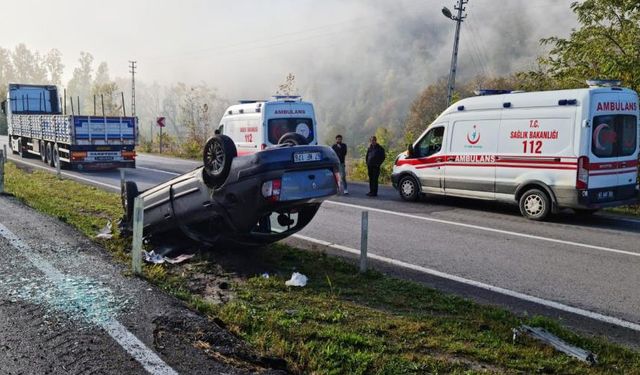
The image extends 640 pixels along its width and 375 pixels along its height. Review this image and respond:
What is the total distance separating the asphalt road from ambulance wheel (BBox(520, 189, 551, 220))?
0.60 ft

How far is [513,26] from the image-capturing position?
119125 mm

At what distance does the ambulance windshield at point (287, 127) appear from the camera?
567 inches

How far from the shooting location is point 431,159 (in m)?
12.3

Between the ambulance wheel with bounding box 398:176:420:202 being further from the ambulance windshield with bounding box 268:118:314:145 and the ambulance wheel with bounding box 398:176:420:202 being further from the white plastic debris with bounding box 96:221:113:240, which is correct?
the white plastic debris with bounding box 96:221:113:240

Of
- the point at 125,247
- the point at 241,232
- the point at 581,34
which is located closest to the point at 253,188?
the point at 241,232

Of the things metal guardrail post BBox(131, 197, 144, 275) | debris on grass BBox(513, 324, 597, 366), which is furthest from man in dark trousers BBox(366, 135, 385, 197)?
debris on grass BBox(513, 324, 597, 366)

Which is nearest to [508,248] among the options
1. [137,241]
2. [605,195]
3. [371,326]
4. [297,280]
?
[605,195]

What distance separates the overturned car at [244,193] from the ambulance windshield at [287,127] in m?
7.80

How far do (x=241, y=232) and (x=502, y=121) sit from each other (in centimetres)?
691

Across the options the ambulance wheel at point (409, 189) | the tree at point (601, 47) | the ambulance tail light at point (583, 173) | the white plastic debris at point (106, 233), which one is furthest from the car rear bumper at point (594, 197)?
the white plastic debris at point (106, 233)

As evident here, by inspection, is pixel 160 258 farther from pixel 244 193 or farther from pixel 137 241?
pixel 244 193

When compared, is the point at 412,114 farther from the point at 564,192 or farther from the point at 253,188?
the point at 253,188

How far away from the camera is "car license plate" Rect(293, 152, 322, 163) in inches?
217

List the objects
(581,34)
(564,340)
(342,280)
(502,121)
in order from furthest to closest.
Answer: (581,34) → (502,121) → (342,280) → (564,340)
